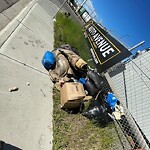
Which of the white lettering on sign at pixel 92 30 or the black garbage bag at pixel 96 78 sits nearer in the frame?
the black garbage bag at pixel 96 78

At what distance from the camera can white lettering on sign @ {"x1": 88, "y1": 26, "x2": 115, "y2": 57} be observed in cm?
802

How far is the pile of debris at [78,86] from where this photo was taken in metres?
6.77

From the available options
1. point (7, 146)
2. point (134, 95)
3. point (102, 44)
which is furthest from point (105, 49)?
point (7, 146)

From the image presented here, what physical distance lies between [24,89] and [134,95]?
2903 millimetres

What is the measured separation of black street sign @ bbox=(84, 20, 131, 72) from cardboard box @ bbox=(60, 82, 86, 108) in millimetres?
1246

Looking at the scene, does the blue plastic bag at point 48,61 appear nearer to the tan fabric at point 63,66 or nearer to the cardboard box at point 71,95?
the tan fabric at point 63,66

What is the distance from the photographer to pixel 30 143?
5016 millimetres

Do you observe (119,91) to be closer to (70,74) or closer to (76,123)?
(70,74)

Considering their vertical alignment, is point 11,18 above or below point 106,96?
below

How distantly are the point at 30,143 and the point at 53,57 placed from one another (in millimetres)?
3256

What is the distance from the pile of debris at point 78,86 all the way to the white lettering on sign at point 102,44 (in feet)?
2.01

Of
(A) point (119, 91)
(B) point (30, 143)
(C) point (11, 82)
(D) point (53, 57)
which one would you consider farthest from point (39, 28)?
(B) point (30, 143)

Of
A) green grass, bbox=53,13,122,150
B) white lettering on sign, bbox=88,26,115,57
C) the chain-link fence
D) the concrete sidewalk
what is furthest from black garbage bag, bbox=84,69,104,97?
the concrete sidewalk

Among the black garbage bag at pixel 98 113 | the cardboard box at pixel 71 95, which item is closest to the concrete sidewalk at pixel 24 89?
the cardboard box at pixel 71 95
